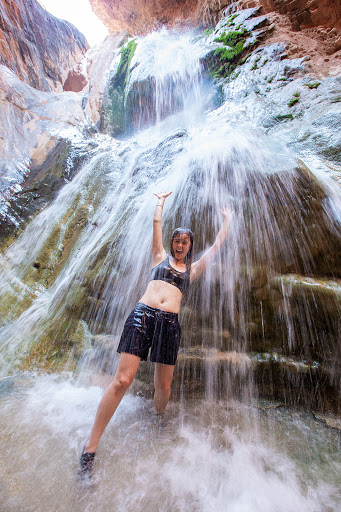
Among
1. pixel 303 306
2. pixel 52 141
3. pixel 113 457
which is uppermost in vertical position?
pixel 52 141

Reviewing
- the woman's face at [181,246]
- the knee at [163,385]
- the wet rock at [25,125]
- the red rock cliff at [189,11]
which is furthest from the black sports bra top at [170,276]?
the red rock cliff at [189,11]

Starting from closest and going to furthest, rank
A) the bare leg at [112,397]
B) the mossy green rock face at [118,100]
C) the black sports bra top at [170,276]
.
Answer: the bare leg at [112,397], the black sports bra top at [170,276], the mossy green rock face at [118,100]

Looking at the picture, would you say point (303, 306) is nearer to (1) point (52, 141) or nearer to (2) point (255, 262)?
(2) point (255, 262)

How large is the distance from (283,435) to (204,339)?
119 cm

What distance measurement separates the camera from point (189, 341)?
3.11 meters

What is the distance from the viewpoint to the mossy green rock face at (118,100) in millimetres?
10422

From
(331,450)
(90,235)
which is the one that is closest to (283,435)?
(331,450)

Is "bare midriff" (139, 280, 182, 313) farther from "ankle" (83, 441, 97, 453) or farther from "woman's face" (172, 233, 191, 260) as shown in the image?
"ankle" (83, 441, 97, 453)

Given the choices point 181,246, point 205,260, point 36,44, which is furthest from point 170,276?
point 36,44

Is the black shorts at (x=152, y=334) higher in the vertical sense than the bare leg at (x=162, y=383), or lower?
higher

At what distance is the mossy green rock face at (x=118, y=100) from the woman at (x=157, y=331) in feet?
30.5

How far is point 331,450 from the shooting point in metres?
2.19

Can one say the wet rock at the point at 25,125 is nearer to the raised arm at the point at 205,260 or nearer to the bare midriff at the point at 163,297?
the bare midriff at the point at 163,297

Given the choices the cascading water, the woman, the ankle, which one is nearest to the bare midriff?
the woman
